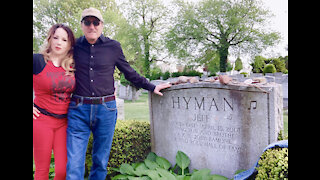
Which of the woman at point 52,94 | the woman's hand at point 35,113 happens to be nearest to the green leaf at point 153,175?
the woman at point 52,94

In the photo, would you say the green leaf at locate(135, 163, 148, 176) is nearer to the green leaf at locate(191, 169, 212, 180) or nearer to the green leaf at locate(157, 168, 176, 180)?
the green leaf at locate(157, 168, 176, 180)

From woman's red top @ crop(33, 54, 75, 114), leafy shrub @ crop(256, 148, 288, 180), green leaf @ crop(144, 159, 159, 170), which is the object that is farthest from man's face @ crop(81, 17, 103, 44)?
leafy shrub @ crop(256, 148, 288, 180)

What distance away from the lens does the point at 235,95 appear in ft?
8.23

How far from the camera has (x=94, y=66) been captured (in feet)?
7.10

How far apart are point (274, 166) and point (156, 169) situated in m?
1.30

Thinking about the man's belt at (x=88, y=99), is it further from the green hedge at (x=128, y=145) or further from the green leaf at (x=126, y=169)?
the green leaf at (x=126, y=169)

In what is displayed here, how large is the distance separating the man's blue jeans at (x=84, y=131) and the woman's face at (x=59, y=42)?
1.48 feet

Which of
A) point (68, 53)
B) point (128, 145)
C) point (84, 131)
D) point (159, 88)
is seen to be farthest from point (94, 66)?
point (128, 145)

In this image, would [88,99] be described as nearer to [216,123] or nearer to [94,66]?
[94,66]

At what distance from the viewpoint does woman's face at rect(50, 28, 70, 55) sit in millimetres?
2043

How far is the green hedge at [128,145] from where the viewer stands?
2895 millimetres

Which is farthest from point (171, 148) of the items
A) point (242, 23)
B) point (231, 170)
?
point (242, 23)
